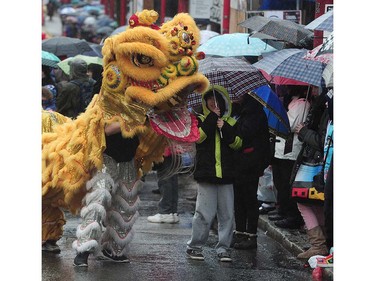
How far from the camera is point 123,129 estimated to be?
957 centimetres

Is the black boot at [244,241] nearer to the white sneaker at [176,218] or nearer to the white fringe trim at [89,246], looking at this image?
the white sneaker at [176,218]

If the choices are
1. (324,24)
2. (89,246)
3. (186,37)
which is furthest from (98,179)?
(324,24)

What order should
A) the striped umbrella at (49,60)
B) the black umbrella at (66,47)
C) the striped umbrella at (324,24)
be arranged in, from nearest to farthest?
the striped umbrella at (324,24)
the striped umbrella at (49,60)
the black umbrella at (66,47)

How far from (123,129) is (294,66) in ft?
7.64

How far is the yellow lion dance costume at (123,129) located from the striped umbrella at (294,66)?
4.81 ft

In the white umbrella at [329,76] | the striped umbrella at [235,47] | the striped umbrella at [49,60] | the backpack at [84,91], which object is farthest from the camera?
the striped umbrella at [49,60]

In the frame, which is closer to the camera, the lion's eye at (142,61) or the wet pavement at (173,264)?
the lion's eye at (142,61)

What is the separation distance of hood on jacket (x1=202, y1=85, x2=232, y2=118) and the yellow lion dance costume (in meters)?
0.84

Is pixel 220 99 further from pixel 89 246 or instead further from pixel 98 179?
pixel 89 246

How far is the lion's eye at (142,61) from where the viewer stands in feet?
30.6

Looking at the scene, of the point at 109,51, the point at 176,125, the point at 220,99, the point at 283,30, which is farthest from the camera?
→ the point at 283,30

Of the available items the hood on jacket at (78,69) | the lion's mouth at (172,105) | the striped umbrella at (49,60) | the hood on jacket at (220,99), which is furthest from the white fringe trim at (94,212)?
the striped umbrella at (49,60)
